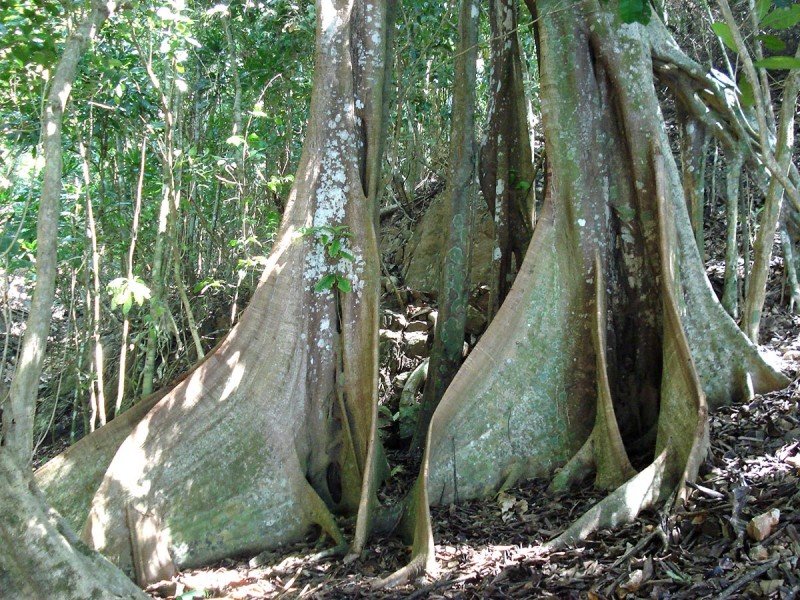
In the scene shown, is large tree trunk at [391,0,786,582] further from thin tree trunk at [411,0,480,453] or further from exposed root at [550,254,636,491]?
thin tree trunk at [411,0,480,453]

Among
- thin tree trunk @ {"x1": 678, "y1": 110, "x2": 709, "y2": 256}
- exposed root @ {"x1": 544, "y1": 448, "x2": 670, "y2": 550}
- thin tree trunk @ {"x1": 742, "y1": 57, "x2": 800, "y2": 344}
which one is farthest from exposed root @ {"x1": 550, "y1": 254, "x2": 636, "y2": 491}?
thin tree trunk @ {"x1": 678, "y1": 110, "x2": 709, "y2": 256}

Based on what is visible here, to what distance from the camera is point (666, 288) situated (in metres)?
4.59

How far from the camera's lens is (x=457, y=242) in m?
5.64

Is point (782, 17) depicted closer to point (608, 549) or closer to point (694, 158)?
point (608, 549)

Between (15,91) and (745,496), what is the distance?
5.75 meters

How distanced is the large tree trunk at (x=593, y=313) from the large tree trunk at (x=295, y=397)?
0.72 m

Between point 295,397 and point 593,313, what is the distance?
2.03m

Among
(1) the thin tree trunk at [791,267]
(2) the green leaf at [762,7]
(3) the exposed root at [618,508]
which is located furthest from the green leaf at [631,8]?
(1) the thin tree trunk at [791,267]

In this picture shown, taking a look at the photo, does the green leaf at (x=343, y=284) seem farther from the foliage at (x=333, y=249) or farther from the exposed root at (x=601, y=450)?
the exposed root at (x=601, y=450)

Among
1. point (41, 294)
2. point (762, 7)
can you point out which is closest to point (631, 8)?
point (762, 7)

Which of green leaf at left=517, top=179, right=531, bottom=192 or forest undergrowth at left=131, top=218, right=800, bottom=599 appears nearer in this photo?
forest undergrowth at left=131, top=218, right=800, bottom=599

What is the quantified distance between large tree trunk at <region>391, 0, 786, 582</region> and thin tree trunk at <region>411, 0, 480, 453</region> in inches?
29.3

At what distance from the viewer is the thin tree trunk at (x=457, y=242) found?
559 centimetres

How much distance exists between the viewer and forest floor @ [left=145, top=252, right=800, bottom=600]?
9.63 feet
